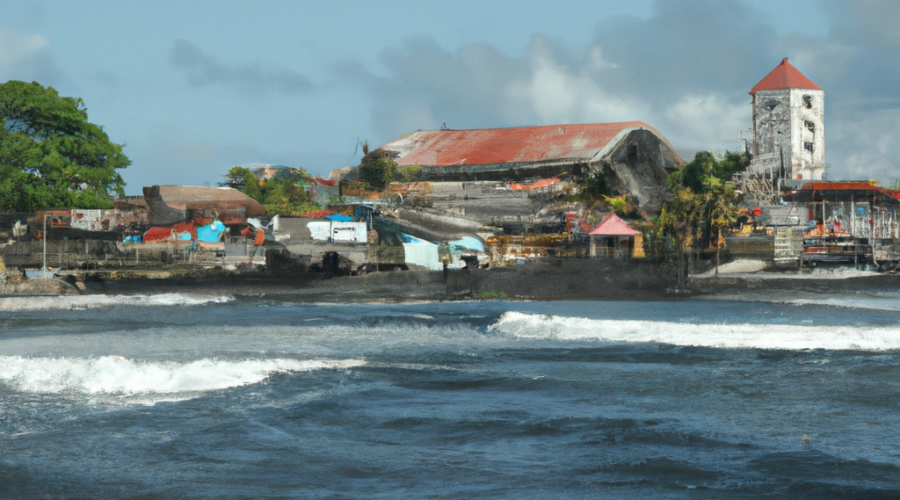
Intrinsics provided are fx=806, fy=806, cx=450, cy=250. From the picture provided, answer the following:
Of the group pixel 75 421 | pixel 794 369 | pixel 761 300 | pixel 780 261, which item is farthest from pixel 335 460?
pixel 780 261

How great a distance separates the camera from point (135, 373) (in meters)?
8.81

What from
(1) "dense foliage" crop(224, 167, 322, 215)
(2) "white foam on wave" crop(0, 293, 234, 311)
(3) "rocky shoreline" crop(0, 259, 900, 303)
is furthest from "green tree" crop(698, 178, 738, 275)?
(2) "white foam on wave" crop(0, 293, 234, 311)

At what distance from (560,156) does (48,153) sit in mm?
16420

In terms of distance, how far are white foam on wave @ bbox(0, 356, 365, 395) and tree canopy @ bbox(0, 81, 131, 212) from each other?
52.5 ft

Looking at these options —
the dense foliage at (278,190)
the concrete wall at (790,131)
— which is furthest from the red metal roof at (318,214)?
the concrete wall at (790,131)

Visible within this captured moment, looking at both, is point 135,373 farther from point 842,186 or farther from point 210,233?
point 842,186

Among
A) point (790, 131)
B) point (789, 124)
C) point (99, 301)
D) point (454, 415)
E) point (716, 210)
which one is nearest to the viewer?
point (454, 415)

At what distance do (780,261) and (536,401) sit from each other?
18380mm

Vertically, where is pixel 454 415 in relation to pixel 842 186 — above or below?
below

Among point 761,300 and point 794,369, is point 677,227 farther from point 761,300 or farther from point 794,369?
point 794,369

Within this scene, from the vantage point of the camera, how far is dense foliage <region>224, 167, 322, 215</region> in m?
26.2

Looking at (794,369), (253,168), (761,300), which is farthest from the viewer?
(253,168)

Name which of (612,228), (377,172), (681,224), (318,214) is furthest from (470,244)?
(681,224)

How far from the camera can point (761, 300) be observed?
73.9ft
